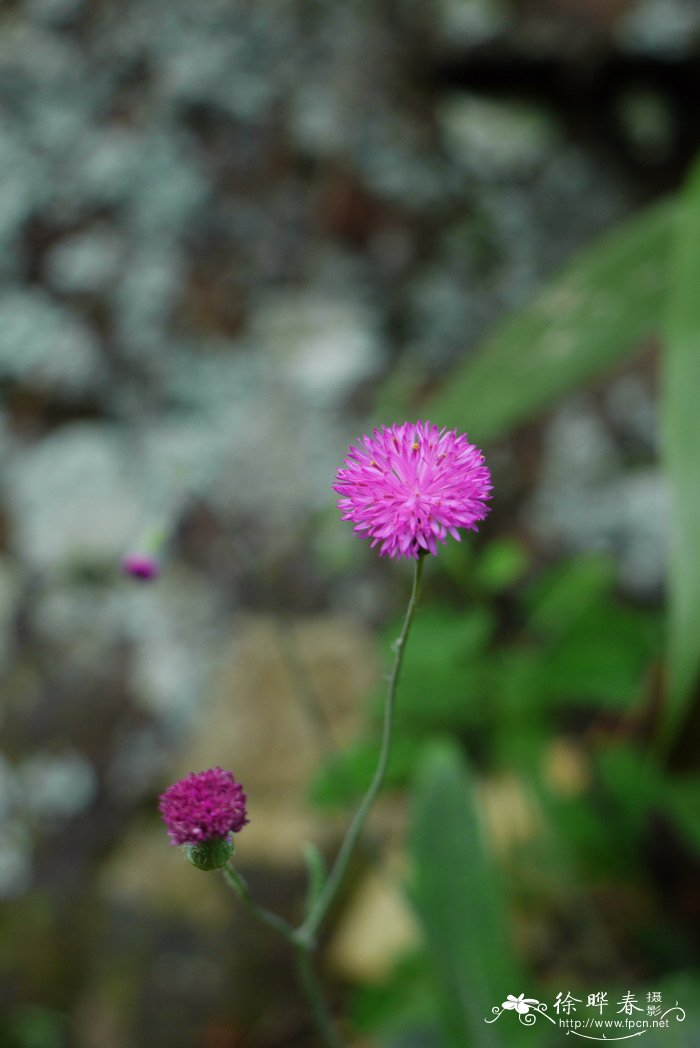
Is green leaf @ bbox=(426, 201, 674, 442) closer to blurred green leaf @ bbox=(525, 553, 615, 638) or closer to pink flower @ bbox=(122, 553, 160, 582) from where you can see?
blurred green leaf @ bbox=(525, 553, 615, 638)

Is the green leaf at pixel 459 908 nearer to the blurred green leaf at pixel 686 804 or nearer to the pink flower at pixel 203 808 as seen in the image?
the blurred green leaf at pixel 686 804

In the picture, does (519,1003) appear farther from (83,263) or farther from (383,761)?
(83,263)

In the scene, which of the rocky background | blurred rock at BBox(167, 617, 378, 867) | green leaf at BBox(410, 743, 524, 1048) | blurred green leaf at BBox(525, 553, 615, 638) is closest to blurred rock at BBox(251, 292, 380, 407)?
the rocky background

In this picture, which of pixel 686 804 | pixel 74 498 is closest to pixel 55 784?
pixel 74 498

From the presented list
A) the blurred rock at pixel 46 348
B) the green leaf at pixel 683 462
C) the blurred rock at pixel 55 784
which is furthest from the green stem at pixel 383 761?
the blurred rock at pixel 46 348

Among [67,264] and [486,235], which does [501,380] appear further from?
[67,264]

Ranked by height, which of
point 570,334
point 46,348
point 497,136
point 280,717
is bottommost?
point 280,717

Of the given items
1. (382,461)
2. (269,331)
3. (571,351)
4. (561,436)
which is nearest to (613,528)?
(561,436)
